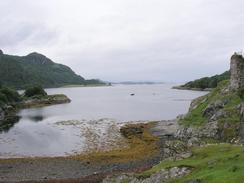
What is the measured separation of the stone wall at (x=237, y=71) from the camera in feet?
214

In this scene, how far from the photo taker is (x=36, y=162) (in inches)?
2336

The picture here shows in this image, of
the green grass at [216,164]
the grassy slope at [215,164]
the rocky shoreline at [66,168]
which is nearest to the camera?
the green grass at [216,164]

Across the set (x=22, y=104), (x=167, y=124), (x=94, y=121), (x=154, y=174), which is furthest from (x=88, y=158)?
(x=22, y=104)

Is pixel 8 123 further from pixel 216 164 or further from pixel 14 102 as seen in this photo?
pixel 216 164

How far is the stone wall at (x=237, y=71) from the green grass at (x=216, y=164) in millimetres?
35501

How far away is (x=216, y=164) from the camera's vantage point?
1016 inches

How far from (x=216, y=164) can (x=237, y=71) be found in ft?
143

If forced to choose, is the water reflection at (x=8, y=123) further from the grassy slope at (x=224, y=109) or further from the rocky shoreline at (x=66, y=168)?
the grassy slope at (x=224, y=109)

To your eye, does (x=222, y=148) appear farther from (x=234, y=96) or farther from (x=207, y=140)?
(x=234, y=96)

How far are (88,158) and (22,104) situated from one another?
125 metres

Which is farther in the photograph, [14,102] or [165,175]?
[14,102]

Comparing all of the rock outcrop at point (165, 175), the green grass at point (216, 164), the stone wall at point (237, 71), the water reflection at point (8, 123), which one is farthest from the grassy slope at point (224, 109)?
the water reflection at point (8, 123)

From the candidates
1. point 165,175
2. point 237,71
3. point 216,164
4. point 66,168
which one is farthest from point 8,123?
point 216,164

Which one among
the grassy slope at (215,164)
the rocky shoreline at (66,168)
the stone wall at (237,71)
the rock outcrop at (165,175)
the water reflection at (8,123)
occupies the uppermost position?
the stone wall at (237,71)
